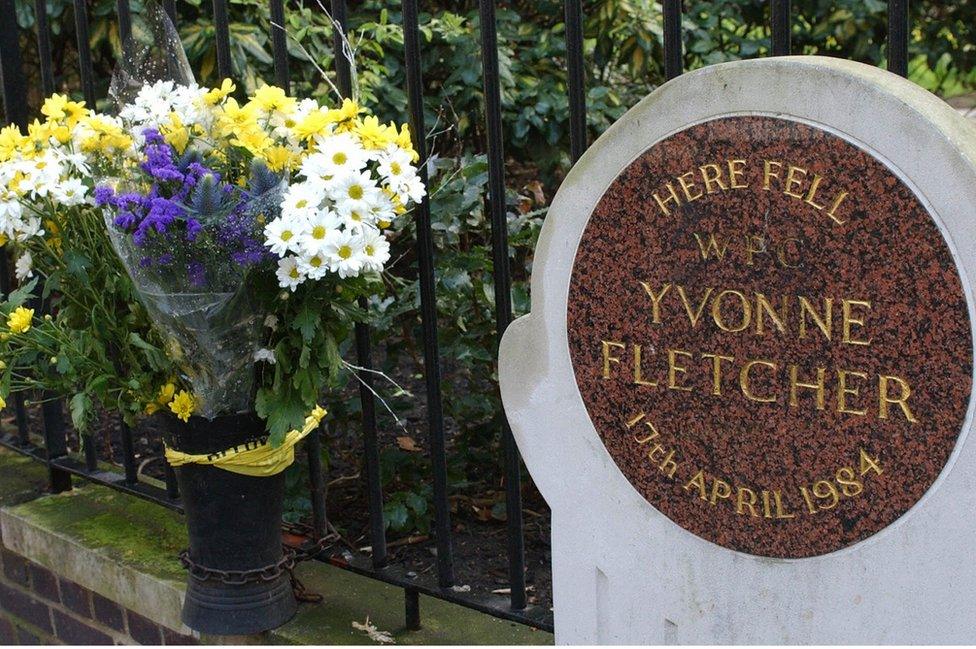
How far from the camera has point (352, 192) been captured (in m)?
2.17

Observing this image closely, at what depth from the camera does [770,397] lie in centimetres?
191

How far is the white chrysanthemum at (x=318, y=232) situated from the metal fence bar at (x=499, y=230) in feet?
1.08

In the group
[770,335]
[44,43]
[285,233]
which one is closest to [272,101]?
[285,233]

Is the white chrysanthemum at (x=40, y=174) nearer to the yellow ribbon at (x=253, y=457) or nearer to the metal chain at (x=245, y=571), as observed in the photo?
the yellow ribbon at (x=253, y=457)

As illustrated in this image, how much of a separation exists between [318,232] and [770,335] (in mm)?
761

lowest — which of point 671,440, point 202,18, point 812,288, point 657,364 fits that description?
point 671,440

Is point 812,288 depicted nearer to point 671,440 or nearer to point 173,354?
point 671,440

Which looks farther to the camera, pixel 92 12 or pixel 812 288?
pixel 92 12

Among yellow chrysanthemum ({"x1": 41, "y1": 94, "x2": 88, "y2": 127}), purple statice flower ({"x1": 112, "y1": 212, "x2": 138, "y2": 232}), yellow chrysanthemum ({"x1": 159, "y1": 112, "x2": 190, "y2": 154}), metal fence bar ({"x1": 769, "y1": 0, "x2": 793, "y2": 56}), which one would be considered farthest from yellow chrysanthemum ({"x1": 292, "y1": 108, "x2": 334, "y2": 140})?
metal fence bar ({"x1": 769, "y1": 0, "x2": 793, "y2": 56})

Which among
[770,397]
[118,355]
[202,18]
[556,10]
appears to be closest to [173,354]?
[118,355]

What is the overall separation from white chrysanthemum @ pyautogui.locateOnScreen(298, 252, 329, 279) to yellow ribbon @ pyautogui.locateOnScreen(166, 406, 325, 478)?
441 mm

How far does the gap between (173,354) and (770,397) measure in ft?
3.74

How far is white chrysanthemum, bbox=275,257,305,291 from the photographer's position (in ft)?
7.21

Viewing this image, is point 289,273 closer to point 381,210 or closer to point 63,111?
point 381,210
